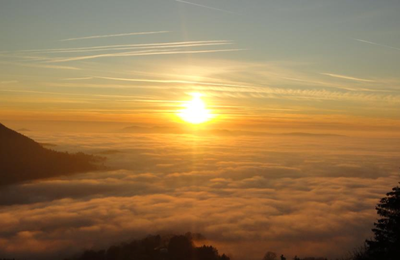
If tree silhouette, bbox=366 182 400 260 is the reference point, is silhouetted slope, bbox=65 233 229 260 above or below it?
above

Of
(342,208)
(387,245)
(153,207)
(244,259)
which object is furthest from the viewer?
(153,207)

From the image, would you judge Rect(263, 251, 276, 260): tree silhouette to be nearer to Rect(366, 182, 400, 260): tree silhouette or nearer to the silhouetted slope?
the silhouetted slope

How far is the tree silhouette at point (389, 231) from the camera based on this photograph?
81.6ft

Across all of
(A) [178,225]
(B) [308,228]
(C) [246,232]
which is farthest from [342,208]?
(A) [178,225]

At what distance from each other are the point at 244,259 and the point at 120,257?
49.5 meters

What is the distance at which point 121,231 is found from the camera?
460ft

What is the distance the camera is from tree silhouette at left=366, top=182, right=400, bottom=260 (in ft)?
81.6

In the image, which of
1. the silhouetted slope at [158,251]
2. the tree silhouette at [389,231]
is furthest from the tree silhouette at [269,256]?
the tree silhouette at [389,231]

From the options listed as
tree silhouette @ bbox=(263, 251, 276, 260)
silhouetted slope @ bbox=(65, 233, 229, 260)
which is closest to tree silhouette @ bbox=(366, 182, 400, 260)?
silhouetted slope @ bbox=(65, 233, 229, 260)

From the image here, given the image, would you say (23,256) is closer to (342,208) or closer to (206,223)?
(206,223)

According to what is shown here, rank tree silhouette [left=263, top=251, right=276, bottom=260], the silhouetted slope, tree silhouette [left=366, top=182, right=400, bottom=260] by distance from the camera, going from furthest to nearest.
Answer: the silhouetted slope, tree silhouette [left=263, top=251, right=276, bottom=260], tree silhouette [left=366, top=182, right=400, bottom=260]

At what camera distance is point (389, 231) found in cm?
2627

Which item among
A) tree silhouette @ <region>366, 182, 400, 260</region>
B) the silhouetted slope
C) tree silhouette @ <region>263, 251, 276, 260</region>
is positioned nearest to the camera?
tree silhouette @ <region>366, 182, 400, 260</region>

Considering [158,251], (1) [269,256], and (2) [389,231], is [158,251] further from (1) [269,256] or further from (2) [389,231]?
(2) [389,231]
